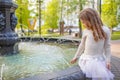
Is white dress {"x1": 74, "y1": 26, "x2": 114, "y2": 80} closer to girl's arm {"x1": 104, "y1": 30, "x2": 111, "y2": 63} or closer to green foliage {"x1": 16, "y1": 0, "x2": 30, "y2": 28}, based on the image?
girl's arm {"x1": 104, "y1": 30, "x2": 111, "y2": 63}

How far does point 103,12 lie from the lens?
117 ft

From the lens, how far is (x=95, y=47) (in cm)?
368

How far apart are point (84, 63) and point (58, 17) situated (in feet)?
132

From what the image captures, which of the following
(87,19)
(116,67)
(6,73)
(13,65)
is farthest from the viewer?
(13,65)

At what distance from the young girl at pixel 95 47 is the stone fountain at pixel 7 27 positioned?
416 cm

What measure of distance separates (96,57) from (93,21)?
1.67 ft

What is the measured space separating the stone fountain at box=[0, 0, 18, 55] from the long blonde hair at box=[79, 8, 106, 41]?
14.0 ft

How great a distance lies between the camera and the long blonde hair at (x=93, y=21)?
3.55 meters

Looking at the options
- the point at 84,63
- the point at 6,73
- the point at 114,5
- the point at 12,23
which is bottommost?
the point at 6,73

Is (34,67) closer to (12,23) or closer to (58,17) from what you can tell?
(12,23)

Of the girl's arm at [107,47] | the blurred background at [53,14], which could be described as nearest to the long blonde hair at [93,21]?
the girl's arm at [107,47]

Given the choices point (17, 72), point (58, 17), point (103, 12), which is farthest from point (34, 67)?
point (58, 17)

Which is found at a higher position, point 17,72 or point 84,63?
point 84,63

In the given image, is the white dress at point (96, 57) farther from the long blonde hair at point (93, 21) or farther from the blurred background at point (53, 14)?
the blurred background at point (53, 14)
